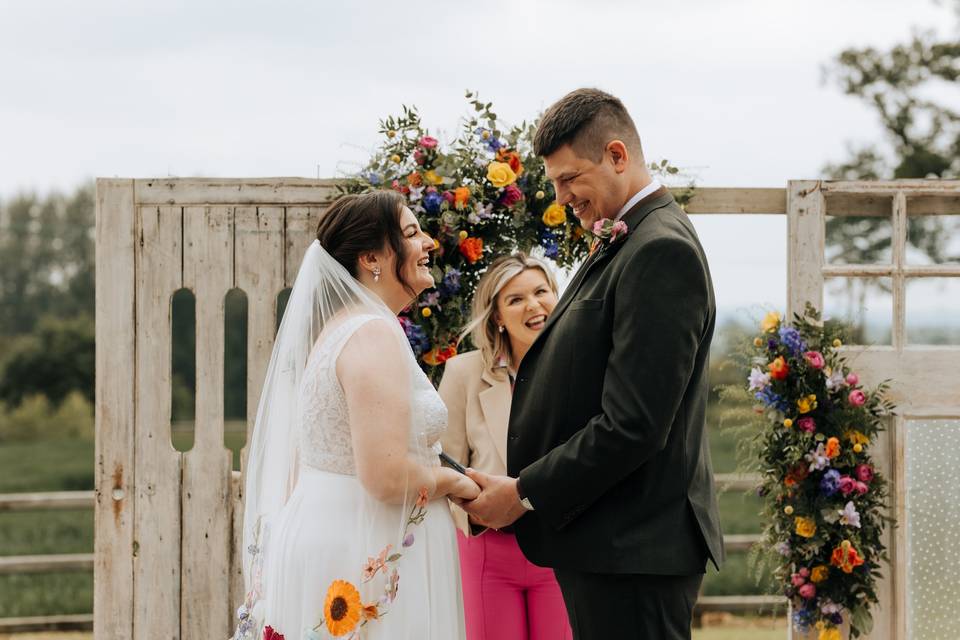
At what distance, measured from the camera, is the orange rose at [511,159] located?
13.5ft

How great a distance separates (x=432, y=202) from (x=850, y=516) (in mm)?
2022

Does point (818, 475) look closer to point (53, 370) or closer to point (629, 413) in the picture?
point (629, 413)

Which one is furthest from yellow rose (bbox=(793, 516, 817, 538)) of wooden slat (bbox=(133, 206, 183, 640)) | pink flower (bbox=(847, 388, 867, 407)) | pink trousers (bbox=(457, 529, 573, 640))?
wooden slat (bbox=(133, 206, 183, 640))

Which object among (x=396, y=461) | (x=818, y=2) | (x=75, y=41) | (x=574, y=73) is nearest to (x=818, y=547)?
(x=396, y=461)

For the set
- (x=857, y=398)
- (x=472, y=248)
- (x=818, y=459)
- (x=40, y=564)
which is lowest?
(x=40, y=564)

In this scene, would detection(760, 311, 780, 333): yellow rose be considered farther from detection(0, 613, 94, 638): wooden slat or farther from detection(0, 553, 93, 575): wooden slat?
detection(0, 613, 94, 638): wooden slat

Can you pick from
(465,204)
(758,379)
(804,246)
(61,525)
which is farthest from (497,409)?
(61,525)

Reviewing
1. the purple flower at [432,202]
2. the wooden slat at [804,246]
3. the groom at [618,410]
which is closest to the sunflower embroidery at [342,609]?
the groom at [618,410]

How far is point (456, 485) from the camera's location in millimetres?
2891

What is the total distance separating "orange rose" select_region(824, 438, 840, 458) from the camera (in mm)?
4074

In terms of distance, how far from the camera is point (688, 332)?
2455 millimetres

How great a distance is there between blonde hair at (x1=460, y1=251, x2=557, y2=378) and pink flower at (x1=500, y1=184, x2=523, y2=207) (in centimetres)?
22

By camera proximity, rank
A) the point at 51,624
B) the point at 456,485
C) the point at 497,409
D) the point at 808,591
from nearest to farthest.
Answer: the point at 456,485, the point at 497,409, the point at 808,591, the point at 51,624

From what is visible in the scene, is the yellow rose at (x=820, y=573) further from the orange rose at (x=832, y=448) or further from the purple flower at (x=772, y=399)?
the purple flower at (x=772, y=399)
